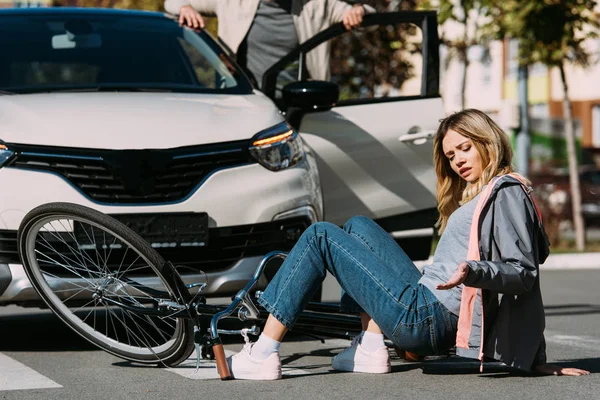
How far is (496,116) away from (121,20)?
36386 millimetres

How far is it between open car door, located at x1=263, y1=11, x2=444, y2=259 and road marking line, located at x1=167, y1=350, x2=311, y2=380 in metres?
1.88

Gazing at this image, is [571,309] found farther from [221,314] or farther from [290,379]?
[221,314]

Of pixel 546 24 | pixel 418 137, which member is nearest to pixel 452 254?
pixel 418 137

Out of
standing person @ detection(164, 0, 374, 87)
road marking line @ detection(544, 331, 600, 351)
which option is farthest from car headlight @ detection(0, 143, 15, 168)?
road marking line @ detection(544, 331, 600, 351)

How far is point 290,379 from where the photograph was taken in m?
5.00

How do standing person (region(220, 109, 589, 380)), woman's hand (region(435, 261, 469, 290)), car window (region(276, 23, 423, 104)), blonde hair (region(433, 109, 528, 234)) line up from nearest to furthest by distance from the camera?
woman's hand (region(435, 261, 469, 290)), standing person (region(220, 109, 589, 380)), blonde hair (region(433, 109, 528, 234)), car window (region(276, 23, 423, 104))

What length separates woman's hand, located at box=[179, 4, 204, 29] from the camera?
25.0 feet

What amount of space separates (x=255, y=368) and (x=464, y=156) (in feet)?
3.92

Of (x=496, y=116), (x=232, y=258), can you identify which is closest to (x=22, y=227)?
(x=232, y=258)

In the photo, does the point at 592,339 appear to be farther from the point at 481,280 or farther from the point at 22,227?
the point at 22,227

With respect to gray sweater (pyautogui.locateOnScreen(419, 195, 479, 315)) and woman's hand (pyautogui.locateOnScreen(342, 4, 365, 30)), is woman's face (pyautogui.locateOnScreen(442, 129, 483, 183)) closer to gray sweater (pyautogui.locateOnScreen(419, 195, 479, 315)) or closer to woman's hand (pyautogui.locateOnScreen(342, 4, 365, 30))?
A: gray sweater (pyautogui.locateOnScreen(419, 195, 479, 315))

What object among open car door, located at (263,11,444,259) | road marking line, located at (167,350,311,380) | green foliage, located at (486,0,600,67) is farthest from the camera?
green foliage, located at (486,0,600,67)

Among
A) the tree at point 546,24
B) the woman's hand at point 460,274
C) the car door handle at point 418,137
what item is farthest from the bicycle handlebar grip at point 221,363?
the tree at point 546,24

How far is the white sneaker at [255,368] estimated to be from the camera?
16.1 ft
